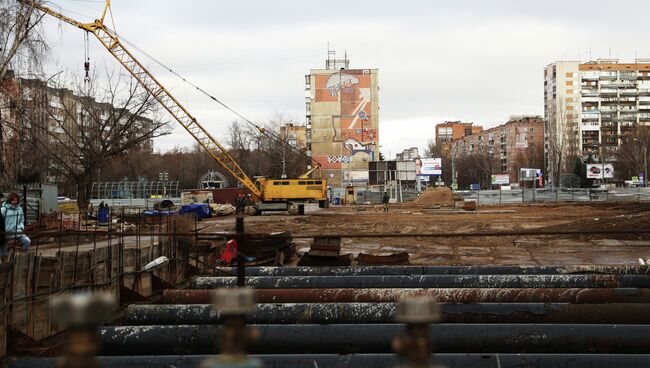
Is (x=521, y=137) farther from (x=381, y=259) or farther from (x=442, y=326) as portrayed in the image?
(x=442, y=326)

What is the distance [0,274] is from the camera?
7.48 metres

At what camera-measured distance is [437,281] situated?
985 cm

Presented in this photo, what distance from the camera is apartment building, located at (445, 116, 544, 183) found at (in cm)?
12900

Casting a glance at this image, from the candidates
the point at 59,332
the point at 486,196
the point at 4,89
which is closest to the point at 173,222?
the point at 59,332

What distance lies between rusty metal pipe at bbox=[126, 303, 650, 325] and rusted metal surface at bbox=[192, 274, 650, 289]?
167 centimetres

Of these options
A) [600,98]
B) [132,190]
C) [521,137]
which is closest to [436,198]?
[132,190]

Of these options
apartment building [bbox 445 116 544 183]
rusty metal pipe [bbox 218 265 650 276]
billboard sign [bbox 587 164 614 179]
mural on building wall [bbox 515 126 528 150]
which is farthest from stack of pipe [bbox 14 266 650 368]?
mural on building wall [bbox 515 126 528 150]

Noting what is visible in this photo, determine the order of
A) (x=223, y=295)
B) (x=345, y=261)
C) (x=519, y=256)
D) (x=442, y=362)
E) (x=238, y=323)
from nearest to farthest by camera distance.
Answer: (x=223, y=295) → (x=238, y=323) → (x=442, y=362) → (x=345, y=261) → (x=519, y=256)

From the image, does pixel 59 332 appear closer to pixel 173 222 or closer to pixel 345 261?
pixel 173 222

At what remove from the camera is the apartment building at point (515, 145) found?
129 meters

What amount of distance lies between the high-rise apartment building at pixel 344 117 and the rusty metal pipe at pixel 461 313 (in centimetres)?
8497

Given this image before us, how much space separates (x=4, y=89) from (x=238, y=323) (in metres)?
22.2

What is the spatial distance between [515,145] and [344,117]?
182 ft

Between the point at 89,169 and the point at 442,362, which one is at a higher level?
the point at 89,169
